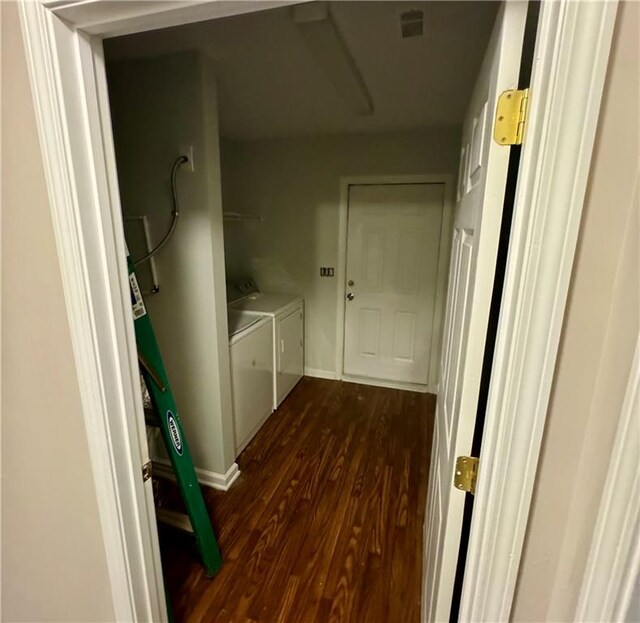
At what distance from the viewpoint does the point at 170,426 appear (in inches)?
55.7

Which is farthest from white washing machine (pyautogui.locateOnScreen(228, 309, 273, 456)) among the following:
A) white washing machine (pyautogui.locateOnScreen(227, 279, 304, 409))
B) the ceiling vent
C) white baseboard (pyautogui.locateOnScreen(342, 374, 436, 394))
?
the ceiling vent

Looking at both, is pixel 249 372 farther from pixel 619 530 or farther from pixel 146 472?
pixel 619 530

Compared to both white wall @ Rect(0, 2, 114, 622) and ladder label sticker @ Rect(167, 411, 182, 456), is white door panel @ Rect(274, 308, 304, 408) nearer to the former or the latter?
ladder label sticker @ Rect(167, 411, 182, 456)

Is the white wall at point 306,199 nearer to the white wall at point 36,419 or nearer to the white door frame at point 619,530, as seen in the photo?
the white wall at point 36,419

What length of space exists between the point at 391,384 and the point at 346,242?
55.9 inches

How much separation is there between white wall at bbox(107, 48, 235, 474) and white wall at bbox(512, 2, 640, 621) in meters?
1.55

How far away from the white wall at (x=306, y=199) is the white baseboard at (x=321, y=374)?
2 cm

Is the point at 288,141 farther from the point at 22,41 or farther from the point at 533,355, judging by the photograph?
the point at 533,355

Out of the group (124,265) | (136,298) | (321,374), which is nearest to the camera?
(124,265)

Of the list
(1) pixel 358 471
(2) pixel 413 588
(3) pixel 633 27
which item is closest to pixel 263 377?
(1) pixel 358 471

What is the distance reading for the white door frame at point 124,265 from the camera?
514mm

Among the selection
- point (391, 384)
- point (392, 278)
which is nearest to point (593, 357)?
point (392, 278)

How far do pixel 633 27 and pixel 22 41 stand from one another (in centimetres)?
108

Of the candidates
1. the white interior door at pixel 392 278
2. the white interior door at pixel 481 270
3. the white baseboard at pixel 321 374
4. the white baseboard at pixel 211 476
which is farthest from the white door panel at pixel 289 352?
the white interior door at pixel 481 270
